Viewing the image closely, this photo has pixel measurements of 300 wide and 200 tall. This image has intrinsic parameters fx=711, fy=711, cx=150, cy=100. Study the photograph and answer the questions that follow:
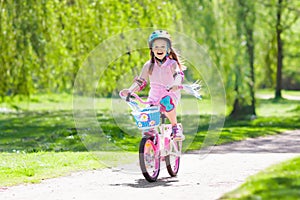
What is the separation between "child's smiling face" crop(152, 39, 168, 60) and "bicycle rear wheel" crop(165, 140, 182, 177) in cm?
111

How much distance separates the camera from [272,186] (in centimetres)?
642

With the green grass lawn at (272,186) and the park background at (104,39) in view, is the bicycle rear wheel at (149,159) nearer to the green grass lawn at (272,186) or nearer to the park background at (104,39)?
the green grass lawn at (272,186)

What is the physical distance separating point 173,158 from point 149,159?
28.6 inches

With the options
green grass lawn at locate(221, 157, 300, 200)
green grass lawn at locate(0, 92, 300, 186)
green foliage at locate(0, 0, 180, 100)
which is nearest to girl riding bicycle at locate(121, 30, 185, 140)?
green grass lawn at locate(0, 92, 300, 186)

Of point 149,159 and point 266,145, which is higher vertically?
point 149,159

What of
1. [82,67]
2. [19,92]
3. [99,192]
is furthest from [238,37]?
[99,192]

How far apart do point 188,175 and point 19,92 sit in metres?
9.84

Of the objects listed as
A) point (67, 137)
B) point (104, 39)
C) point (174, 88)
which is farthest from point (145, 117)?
point (104, 39)

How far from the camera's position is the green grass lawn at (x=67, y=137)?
10.1m

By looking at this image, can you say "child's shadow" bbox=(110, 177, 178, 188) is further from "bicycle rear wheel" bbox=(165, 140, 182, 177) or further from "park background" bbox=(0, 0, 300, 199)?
"park background" bbox=(0, 0, 300, 199)

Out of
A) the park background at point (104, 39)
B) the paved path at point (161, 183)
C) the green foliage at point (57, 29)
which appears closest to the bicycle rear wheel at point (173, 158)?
the paved path at point (161, 183)

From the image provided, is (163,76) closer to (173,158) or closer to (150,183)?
(173,158)

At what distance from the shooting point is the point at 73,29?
57.8ft

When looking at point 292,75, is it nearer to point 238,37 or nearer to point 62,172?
point 238,37
